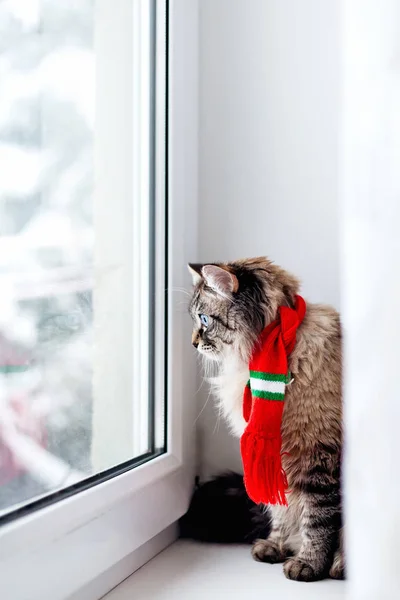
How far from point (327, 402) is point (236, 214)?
58cm

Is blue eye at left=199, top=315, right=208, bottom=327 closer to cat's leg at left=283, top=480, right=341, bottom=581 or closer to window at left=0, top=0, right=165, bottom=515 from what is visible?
window at left=0, top=0, right=165, bottom=515

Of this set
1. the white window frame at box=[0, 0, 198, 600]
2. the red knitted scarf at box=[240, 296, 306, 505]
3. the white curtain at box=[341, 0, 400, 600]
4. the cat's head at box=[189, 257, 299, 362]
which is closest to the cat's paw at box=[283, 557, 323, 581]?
the red knitted scarf at box=[240, 296, 306, 505]

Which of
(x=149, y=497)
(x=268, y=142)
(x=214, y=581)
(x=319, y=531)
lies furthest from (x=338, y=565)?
(x=268, y=142)

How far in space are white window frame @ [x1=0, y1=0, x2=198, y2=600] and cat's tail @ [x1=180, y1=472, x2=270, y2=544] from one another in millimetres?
33

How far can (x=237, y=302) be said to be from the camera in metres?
1.06

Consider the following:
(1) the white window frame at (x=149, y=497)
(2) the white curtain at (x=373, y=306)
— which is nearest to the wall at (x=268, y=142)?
(1) the white window frame at (x=149, y=497)

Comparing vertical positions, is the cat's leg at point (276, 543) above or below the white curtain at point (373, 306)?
below

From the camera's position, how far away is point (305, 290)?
4.45 ft

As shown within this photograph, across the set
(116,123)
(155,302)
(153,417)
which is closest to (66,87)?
(116,123)

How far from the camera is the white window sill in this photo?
3.11 ft

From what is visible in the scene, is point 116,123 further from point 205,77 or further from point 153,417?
point 153,417

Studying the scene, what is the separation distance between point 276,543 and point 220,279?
1.74 feet

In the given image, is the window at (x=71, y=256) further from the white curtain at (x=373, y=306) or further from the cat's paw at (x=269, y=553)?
the white curtain at (x=373, y=306)

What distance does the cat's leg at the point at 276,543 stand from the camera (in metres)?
1.10
